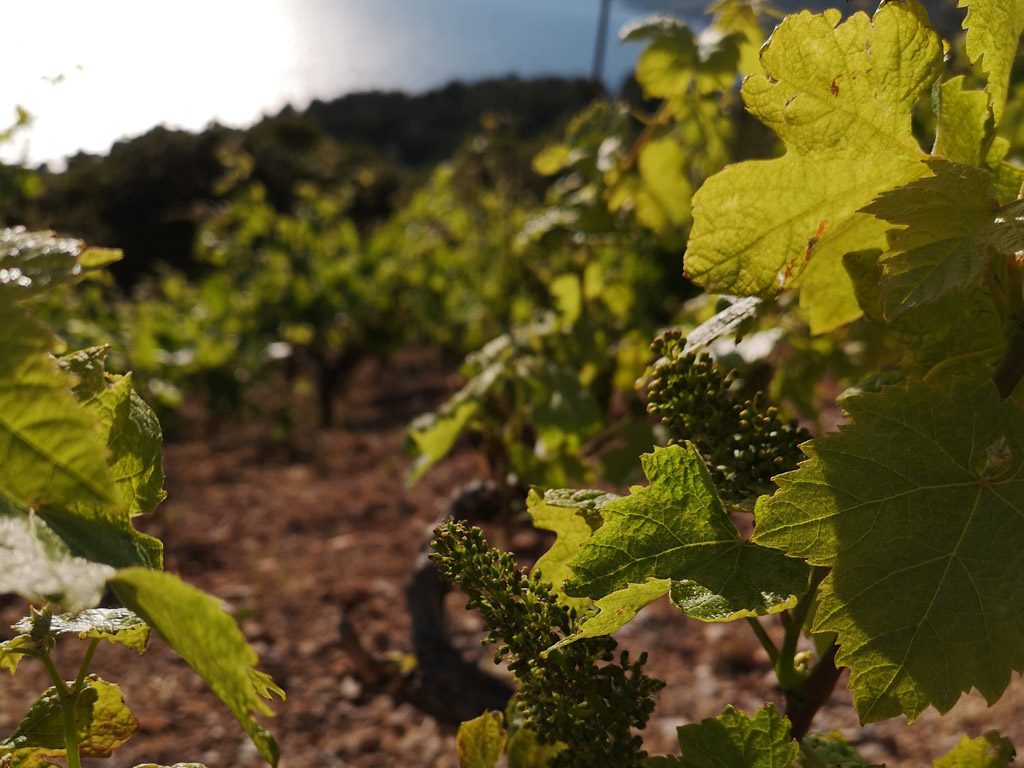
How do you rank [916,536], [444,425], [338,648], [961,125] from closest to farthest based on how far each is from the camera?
[916,536] < [961,125] < [444,425] < [338,648]

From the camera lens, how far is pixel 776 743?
0.82m

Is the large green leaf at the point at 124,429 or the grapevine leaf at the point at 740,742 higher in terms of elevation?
Answer: the large green leaf at the point at 124,429

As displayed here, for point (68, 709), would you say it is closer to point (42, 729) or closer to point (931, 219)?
point (42, 729)

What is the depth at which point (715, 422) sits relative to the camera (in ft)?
2.86

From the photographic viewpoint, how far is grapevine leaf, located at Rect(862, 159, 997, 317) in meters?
0.74

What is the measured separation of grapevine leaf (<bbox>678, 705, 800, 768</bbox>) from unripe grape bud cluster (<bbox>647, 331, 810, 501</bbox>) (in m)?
0.19

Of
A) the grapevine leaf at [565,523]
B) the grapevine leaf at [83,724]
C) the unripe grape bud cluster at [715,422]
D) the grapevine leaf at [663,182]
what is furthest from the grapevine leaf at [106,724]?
the grapevine leaf at [663,182]

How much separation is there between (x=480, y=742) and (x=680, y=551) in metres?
0.33

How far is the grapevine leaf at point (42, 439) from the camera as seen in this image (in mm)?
503

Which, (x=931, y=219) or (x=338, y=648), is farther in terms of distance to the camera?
(x=338, y=648)

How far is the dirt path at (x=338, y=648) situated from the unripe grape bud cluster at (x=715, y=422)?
1.69m

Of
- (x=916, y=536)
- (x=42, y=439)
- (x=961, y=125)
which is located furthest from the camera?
(x=961, y=125)

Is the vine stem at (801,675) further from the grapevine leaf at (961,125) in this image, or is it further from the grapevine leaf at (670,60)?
the grapevine leaf at (670,60)

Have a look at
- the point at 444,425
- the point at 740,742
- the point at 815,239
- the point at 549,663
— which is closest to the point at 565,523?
the point at 549,663
